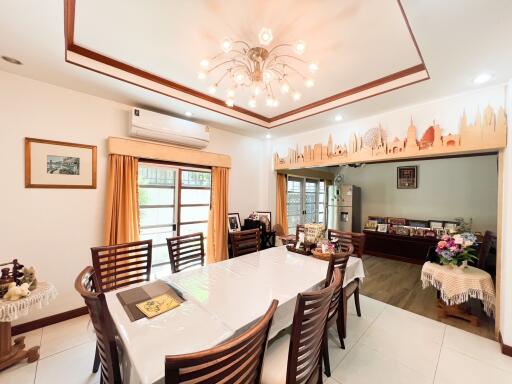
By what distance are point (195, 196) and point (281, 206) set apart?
6.07 feet

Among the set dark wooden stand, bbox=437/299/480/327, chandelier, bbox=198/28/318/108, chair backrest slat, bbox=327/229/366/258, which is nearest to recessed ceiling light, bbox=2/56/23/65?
chandelier, bbox=198/28/318/108

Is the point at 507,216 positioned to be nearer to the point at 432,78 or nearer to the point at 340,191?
the point at 432,78

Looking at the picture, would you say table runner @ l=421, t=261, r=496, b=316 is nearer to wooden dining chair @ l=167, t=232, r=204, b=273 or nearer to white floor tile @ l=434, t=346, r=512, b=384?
white floor tile @ l=434, t=346, r=512, b=384

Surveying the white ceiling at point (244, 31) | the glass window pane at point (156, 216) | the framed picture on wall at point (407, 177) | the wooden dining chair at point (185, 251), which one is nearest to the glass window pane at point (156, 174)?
the glass window pane at point (156, 216)

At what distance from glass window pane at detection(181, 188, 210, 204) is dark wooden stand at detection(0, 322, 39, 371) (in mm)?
2059

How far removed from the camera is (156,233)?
311 centimetres

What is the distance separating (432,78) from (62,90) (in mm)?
3738

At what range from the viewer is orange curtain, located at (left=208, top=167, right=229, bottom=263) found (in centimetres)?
344

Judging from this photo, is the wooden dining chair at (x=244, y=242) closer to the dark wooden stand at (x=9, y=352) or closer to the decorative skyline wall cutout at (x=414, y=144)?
the decorative skyline wall cutout at (x=414, y=144)

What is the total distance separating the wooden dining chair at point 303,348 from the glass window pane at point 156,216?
2396 millimetres

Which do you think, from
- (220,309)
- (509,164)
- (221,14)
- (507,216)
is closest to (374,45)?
(221,14)

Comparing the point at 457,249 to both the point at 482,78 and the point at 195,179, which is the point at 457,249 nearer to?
the point at 482,78

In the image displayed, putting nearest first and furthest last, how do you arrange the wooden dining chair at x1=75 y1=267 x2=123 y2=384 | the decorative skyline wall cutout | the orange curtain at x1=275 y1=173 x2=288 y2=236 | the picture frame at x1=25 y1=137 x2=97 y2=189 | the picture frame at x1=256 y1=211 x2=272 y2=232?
the wooden dining chair at x1=75 y1=267 x2=123 y2=384, the decorative skyline wall cutout, the picture frame at x1=25 y1=137 x2=97 y2=189, the picture frame at x1=256 y1=211 x2=272 y2=232, the orange curtain at x1=275 y1=173 x2=288 y2=236

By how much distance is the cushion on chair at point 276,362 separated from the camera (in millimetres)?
1160
